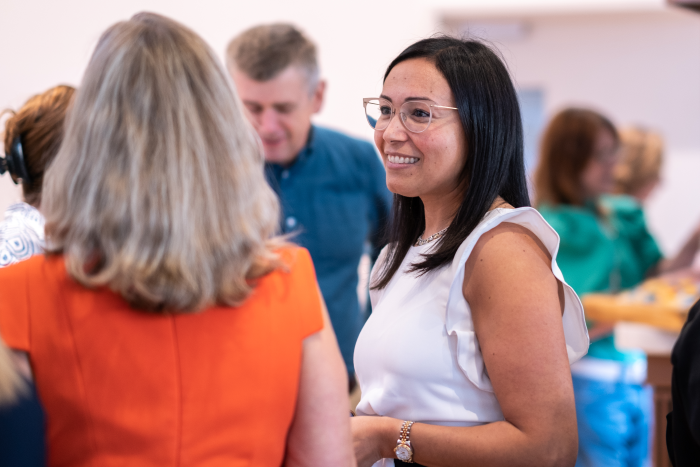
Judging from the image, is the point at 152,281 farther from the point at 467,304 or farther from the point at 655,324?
the point at 655,324

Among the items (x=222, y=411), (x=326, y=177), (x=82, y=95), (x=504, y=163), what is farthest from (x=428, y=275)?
(x=326, y=177)

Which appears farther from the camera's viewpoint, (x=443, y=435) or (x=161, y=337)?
(x=443, y=435)

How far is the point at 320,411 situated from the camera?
3.16 feet

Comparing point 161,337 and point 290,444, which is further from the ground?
point 161,337

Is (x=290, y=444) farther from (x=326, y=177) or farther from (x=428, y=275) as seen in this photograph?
(x=326, y=177)

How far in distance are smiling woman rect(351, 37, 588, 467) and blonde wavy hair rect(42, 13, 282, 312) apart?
1.42 feet

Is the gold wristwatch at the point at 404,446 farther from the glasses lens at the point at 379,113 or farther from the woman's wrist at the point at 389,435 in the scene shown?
the glasses lens at the point at 379,113

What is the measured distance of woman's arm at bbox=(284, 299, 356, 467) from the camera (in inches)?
37.7

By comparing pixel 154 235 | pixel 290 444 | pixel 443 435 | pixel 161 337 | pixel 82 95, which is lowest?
pixel 443 435

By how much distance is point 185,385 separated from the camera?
870mm

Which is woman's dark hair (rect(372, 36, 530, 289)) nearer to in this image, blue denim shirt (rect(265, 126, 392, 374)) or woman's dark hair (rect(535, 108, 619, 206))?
blue denim shirt (rect(265, 126, 392, 374))

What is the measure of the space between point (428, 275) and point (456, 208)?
0.58 feet

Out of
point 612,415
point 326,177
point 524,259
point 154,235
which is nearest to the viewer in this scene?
point 154,235

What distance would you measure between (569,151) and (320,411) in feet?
8.02
